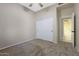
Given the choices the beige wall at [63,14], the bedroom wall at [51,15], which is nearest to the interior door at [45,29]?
the bedroom wall at [51,15]

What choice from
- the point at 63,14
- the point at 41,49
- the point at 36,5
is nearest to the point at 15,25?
the point at 36,5

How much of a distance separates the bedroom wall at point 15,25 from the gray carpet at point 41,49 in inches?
4.4

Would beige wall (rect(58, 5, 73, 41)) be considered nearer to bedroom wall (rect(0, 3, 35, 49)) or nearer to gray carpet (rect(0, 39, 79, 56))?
gray carpet (rect(0, 39, 79, 56))

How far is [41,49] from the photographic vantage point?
1.94 meters

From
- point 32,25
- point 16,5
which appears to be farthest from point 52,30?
point 16,5

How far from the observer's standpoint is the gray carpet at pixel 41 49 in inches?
73.8

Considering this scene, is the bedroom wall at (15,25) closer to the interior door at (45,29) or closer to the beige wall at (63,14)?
the interior door at (45,29)

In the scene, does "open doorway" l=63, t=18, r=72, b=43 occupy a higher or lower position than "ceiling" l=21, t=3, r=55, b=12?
lower

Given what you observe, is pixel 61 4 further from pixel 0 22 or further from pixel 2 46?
pixel 2 46

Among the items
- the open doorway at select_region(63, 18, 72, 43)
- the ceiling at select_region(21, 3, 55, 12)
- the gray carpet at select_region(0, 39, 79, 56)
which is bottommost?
the gray carpet at select_region(0, 39, 79, 56)

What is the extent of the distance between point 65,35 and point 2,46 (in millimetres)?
1239

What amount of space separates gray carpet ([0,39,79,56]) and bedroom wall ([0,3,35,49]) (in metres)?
0.11

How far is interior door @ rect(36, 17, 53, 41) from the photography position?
77.2 inches

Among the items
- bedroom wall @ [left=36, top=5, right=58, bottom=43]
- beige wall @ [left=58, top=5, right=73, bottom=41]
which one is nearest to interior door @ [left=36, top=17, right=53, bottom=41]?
bedroom wall @ [left=36, top=5, right=58, bottom=43]
